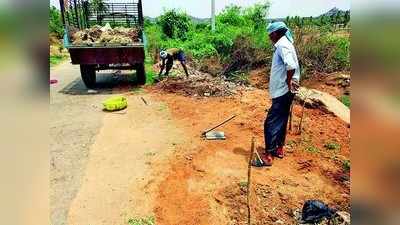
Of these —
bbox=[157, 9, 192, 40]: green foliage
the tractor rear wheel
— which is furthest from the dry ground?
bbox=[157, 9, 192, 40]: green foliage

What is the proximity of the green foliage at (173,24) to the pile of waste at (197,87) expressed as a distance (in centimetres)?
1275

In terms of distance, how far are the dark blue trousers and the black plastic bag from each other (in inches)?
59.2

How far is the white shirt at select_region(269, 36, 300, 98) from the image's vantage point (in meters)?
4.34

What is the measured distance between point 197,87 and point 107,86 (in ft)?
8.85

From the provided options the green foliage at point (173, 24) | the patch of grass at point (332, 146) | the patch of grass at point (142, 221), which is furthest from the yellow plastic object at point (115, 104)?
the green foliage at point (173, 24)

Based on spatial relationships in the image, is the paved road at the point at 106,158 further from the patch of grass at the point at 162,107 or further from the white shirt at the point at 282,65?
the white shirt at the point at 282,65

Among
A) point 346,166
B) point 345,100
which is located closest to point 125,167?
point 346,166

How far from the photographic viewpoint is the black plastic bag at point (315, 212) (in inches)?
124

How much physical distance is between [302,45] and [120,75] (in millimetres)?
5861

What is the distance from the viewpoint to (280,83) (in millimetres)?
4539

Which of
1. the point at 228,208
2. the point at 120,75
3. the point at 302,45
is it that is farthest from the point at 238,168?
the point at 120,75
